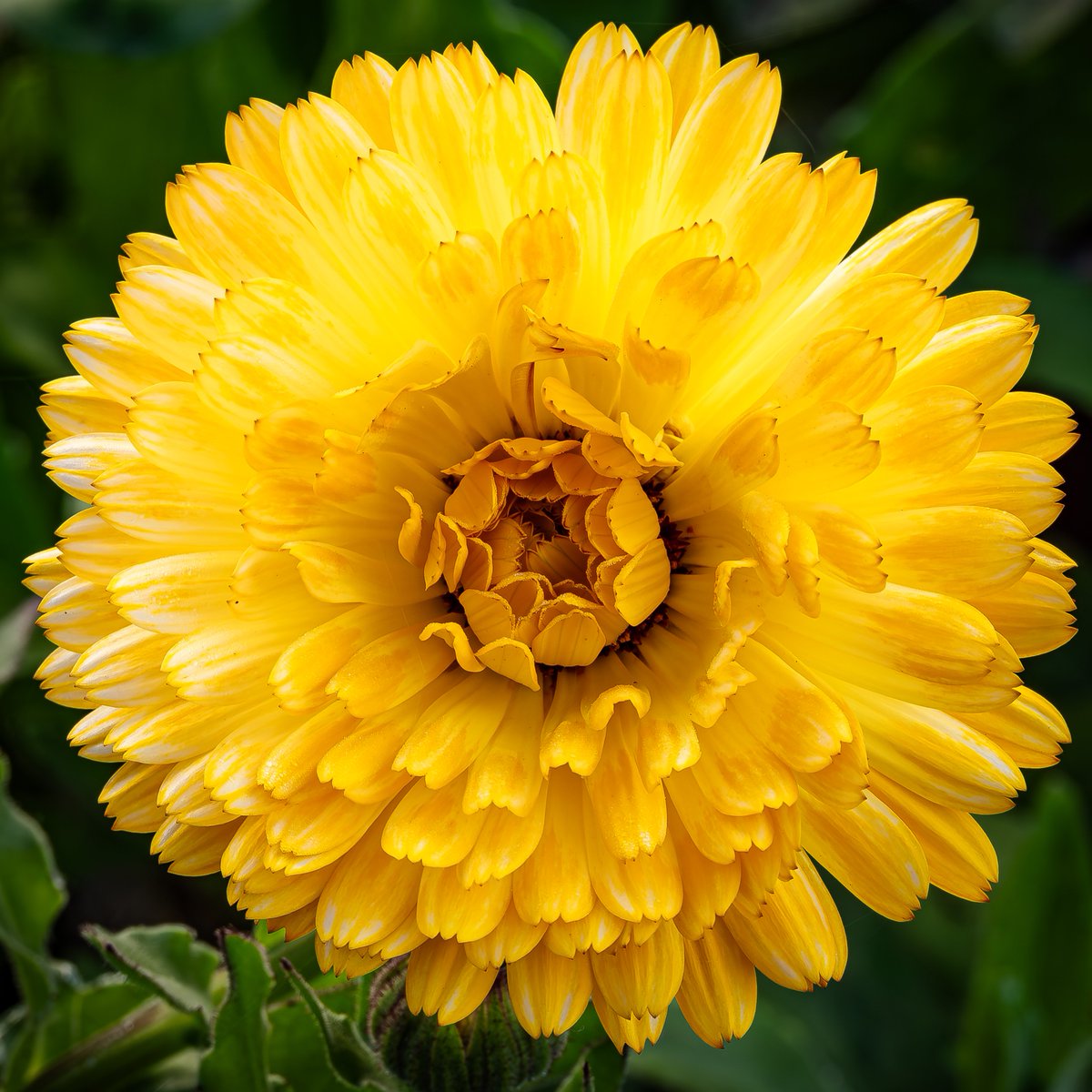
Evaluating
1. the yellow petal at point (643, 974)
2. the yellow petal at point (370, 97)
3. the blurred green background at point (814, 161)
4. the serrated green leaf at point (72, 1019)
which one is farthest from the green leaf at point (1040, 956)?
the yellow petal at point (370, 97)

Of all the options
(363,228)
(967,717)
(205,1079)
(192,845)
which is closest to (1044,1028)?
(967,717)

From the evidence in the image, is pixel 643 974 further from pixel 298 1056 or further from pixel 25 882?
pixel 25 882

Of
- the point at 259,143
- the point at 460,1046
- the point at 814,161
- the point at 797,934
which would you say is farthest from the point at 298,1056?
the point at 814,161

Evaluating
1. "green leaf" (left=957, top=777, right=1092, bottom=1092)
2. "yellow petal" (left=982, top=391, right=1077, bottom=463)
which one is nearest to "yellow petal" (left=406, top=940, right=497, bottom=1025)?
"yellow petal" (left=982, top=391, right=1077, bottom=463)

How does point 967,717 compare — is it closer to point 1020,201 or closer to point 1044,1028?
point 1044,1028

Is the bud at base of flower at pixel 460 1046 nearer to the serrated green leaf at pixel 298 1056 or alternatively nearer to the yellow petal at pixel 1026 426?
the serrated green leaf at pixel 298 1056

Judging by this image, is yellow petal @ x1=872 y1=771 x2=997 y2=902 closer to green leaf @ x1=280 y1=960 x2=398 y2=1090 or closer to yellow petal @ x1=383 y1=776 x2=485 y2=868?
yellow petal @ x1=383 y1=776 x2=485 y2=868
